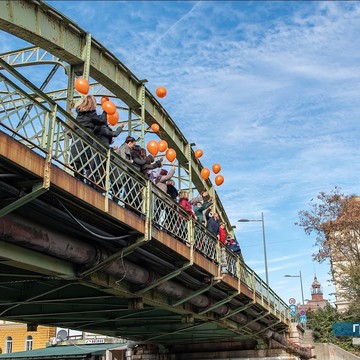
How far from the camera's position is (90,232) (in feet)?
27.1

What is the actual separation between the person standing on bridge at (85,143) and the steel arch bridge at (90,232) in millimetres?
74

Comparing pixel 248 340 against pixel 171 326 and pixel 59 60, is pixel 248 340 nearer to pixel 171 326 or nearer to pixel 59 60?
pixel 171 326

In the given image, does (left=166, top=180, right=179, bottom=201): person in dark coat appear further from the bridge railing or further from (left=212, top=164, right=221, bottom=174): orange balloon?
(left=212, top=164, right=221, bottom=174): orange balloon

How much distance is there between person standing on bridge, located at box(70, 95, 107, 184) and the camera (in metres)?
7.98

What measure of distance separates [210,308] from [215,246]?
9.38ft

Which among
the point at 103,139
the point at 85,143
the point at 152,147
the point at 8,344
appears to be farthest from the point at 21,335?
the point at 85,143

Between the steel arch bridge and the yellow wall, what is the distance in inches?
929

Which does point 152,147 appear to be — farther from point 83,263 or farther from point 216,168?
point 216,168

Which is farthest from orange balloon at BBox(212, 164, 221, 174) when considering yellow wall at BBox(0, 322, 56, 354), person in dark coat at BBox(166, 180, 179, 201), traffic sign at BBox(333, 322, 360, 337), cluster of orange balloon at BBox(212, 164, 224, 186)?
yellow wall at BBox(0, 322, 56, 354)

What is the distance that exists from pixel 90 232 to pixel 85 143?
1.44m

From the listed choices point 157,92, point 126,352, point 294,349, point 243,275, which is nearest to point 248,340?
point 294,349

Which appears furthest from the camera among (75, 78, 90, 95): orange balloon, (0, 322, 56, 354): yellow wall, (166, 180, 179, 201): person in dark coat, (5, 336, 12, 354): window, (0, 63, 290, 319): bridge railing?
(5, 336, 12, 354): window

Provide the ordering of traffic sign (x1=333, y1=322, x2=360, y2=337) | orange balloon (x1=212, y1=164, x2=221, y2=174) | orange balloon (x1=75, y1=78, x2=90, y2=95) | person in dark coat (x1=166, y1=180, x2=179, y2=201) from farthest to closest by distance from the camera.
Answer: traffic sign (x1=333, y1=322, x2=360, y2=337) < orange balloon (x1=212, y1=164, x2=221, y2=174) < person in dark coat (x1=166, y1=180, x2=179, y2=201) < orange balloon (x1=75, y1=78, x2=90, y2=95)

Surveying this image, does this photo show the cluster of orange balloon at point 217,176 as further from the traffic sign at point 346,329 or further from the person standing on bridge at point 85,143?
the traffic sign at point 346,329
